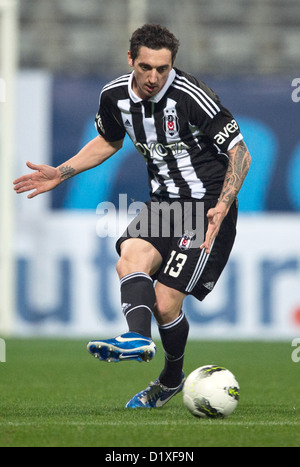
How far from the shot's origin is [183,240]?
16.7 feet

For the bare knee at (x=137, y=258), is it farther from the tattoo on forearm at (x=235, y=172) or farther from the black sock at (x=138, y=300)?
the tattoo on forearm at (x=235, y=172)

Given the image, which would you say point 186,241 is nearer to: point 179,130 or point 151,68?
point 179,130

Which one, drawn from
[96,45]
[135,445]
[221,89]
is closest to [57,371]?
[135,445]

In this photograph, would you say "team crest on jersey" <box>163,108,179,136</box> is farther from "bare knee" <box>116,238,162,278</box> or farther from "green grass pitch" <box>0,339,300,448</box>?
"green grass pitch" <box>0,339,300,448</box>

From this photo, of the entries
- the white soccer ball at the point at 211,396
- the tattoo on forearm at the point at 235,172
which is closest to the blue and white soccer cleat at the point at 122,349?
the white soccer ball at the point at 211,396

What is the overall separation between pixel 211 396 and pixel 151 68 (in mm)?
1819

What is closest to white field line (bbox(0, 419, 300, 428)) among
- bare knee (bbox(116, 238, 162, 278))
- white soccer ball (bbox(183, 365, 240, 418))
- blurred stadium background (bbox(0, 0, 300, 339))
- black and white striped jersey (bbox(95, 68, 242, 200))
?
white soccer ball (bbox(183, 365, 240, 418))

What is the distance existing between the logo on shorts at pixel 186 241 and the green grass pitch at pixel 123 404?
3.12 feet

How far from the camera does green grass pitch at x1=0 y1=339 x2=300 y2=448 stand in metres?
3.99

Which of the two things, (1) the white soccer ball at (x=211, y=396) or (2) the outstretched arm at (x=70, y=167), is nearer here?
(1) the white soccer ball at (x=211, y=396)

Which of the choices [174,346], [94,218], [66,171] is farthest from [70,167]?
[94,218]

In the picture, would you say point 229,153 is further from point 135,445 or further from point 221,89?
point 221,89

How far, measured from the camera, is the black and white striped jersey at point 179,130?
5.05 m

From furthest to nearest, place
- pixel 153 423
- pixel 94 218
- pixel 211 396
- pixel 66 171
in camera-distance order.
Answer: pixel 94 218, pixel 66 171, pixel 211 396, pixel 153 423
